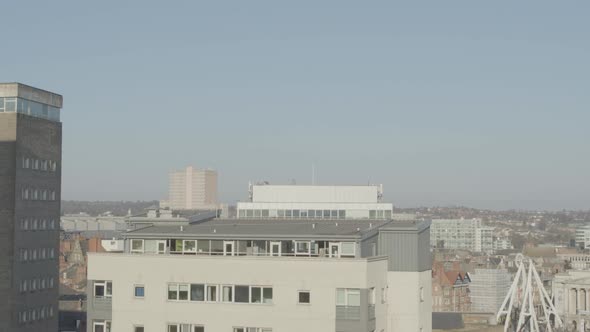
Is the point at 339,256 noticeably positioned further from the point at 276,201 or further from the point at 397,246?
the point at 276,201

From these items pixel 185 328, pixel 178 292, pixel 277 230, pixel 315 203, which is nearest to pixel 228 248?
pixel 277 230

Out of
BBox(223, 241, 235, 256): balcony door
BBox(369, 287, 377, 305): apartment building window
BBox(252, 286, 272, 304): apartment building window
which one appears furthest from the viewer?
BBox(223, 241, 235, 256): balcony door

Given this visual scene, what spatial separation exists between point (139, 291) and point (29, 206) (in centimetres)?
4432

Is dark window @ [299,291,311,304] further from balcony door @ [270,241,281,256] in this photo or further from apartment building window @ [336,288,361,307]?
balcony door @ [270,241,281,256]

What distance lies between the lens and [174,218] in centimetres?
5941

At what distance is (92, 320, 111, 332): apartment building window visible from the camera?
51.7 metres

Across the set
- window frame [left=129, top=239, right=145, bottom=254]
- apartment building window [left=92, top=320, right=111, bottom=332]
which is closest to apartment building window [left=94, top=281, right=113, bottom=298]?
apartment building window [left=92, top=320, right=111, bottom=332]

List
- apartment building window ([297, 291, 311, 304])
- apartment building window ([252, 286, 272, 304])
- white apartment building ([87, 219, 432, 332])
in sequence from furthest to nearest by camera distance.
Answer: apartment building window ([252, 286, 272, 304]) < apartment building window ([297, 291, 311, 304]) < white apartment building ([87, 219, 432, 332])

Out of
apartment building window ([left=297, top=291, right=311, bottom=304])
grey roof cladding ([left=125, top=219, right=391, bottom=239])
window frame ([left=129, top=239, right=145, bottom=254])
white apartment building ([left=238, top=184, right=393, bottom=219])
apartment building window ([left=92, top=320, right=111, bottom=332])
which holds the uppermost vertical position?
white apartment building ([left=238, top=184, right=393, bottom=219])

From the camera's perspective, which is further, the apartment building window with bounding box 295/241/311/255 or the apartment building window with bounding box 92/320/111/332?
the apartment building window with bounding box 92/320/111/332

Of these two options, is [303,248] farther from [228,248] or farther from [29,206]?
[29,206]

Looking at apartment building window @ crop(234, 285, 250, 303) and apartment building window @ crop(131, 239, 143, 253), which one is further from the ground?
apartment building window @ crop(131, 239, 143, 253)

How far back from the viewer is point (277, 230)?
53562mm

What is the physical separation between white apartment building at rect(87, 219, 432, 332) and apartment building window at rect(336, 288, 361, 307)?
0.05 m
